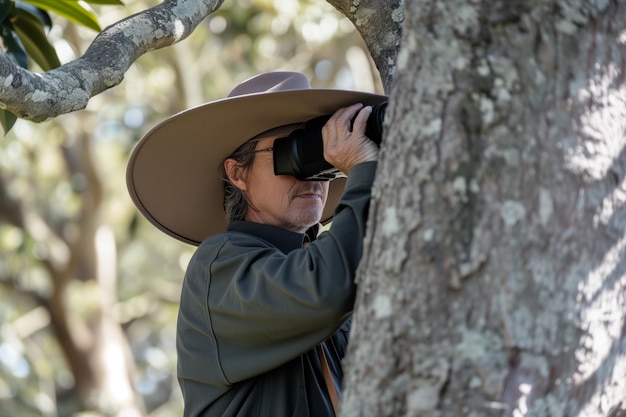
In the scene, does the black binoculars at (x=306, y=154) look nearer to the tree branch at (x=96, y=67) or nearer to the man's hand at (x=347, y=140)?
the man's hand at (x=347, y=140)

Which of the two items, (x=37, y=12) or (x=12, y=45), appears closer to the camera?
(x=12, y=45)

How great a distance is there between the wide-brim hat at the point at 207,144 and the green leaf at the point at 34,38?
37.6 inches

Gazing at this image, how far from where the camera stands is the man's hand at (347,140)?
214cm

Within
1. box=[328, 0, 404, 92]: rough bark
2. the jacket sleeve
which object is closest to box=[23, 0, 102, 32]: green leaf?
box=[328, 0, 404, 92]: rough bark

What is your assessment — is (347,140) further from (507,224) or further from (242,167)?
(507,224)

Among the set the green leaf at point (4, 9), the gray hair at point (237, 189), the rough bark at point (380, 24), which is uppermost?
the rough bark at point (380, 24)

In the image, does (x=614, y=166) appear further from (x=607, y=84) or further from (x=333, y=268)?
(x=333, y=268)

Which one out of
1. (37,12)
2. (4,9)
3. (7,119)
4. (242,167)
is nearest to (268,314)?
(242,167)

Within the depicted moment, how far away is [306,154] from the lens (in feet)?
7.77

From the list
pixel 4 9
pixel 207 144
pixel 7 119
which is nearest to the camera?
pixel 207 144

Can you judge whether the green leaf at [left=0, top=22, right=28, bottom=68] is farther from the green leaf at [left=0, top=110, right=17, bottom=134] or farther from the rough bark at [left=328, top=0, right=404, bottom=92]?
the rough bark at [left=328, top=0, right=404, bottom=92]

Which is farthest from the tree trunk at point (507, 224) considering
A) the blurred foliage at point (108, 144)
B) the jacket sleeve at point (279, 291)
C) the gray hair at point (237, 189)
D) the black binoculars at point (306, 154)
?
the blurred foliage at point (108, 144)

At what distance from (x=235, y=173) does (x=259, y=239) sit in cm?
33

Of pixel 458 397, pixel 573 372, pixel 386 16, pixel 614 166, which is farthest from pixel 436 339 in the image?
pixel 386 16
